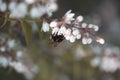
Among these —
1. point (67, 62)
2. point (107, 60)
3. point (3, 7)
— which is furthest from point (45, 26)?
point (67, 62)

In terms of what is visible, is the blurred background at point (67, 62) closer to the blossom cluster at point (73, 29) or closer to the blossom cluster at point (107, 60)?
the blossom cluster at point (107, 60)

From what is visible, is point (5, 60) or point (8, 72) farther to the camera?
point (8, 72)

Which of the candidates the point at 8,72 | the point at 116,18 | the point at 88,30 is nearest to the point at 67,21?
the point at 88,30

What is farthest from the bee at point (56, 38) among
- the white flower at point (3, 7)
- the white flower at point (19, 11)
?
the white flower at point (3, 7)

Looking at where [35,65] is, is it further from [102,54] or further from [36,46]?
[102,54]

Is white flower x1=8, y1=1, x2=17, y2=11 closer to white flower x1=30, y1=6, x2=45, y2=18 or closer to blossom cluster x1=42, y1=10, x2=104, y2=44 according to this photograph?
white flower x1=30, y1=6, x2=45, y2=18

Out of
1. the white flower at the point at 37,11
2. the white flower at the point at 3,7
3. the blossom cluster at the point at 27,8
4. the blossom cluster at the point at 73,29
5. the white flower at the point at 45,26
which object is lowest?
the blossom cluster at the point at 73,29
